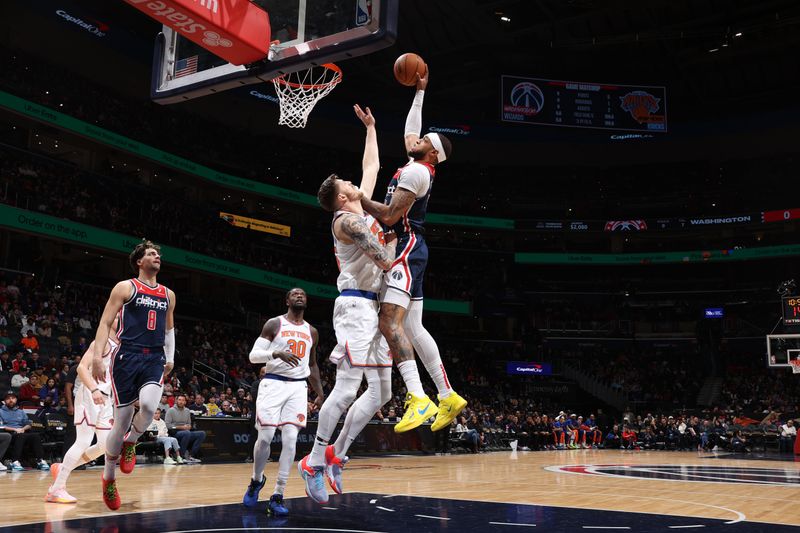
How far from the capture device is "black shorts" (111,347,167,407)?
671 cm

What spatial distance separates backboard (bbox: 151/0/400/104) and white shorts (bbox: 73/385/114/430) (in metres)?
3.37

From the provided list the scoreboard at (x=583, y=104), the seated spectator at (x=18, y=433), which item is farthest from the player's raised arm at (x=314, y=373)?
the scoreboard at (x=583, y=104)

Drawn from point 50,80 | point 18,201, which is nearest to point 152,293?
point 18,201

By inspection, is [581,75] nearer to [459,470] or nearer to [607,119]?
[607,119]

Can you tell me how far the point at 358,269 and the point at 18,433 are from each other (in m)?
9.23

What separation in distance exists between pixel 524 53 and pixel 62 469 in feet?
104

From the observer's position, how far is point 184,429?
48.8 ft

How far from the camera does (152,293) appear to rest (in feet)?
23.0

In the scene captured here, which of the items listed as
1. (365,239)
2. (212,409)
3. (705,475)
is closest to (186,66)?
(365,239)

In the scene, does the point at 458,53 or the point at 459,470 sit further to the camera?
the point at 458,53

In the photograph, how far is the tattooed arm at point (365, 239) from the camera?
17.9 feet

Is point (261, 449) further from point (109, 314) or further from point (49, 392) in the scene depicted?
point (49, 392)

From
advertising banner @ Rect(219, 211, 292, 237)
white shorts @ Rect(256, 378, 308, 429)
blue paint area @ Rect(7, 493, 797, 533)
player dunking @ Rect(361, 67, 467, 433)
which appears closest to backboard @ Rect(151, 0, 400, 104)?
player dunking @ Rect(361, 67, 467, 433)

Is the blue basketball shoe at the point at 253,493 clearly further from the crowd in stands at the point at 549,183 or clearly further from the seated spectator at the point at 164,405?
the crowd in stands at the point at 549,183
